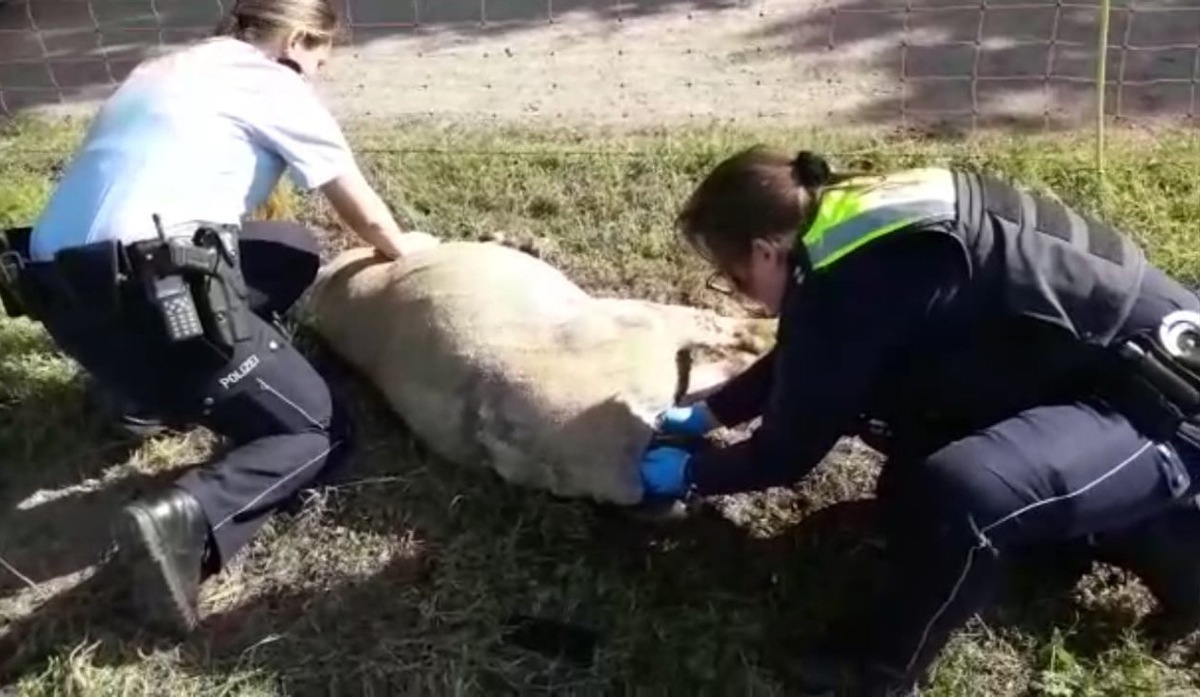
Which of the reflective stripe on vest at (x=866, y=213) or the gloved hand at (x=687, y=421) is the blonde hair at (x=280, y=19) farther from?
the reflective stripe on vest at (x=866, y=213)

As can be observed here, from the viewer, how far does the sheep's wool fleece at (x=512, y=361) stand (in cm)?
337

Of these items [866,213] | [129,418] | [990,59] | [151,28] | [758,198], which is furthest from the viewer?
[151,28]

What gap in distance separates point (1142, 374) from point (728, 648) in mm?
948

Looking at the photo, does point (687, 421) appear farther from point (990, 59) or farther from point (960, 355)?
point (990, 59)

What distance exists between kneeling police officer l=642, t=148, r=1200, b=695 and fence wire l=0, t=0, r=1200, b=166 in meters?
2.12

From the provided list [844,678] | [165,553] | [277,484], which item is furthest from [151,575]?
[844,678]

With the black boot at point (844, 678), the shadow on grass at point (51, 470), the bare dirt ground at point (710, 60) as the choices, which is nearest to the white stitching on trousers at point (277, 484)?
the shadow on grass at point (51, 470)

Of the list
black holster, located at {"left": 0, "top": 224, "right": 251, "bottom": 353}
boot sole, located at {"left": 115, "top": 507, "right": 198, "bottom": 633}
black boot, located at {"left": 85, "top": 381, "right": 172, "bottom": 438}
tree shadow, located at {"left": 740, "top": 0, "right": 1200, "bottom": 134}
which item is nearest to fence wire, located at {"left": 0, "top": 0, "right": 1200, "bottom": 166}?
tree shadow, located at {"left": 740, "top": 0, "right": 1200, "bottom": 134}

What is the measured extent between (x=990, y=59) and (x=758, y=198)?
263cm

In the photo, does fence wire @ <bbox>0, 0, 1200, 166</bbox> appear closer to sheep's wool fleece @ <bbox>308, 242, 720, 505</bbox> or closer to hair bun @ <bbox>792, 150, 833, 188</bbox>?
sheep's wool fleece @ <bbox>308, 242, 720, 505</bbox>

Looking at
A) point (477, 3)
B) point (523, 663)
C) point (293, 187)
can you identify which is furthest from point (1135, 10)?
point (523, 663)

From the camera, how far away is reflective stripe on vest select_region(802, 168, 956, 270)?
278 cm

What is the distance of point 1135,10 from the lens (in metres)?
5.44

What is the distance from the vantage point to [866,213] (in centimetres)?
278
